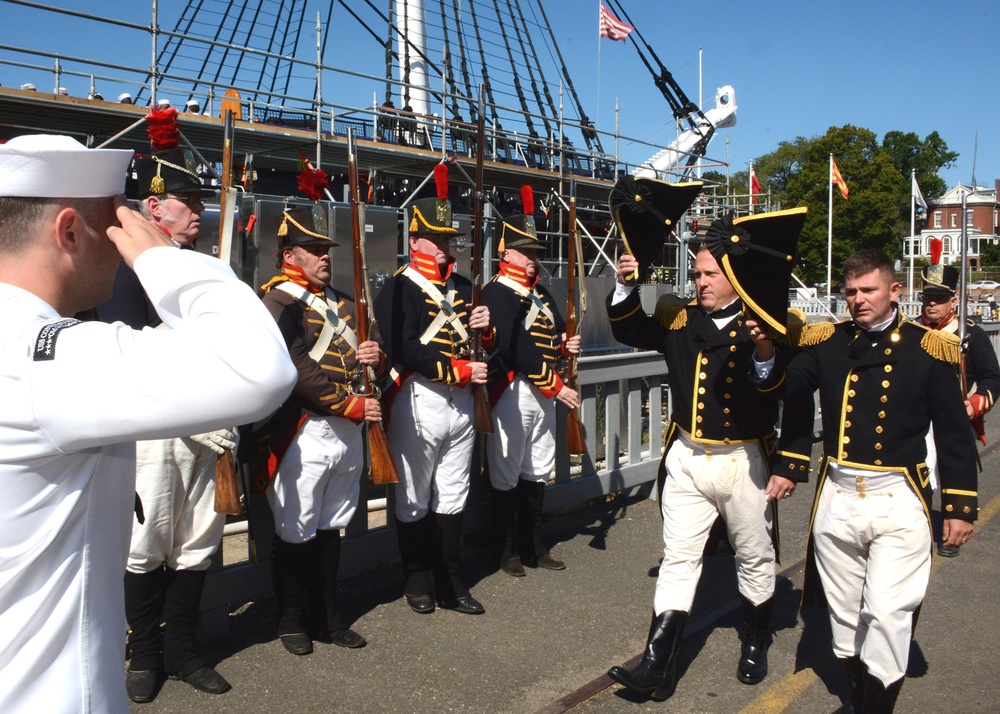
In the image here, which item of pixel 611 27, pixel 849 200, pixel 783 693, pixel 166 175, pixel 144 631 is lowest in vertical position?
pixel 783 693

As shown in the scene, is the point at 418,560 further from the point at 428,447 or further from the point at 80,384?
the point at 80,384

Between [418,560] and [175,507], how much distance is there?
1.54m

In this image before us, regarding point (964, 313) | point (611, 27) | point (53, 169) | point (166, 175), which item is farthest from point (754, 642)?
point (611, 27)

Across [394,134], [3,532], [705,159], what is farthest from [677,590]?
[705,159]

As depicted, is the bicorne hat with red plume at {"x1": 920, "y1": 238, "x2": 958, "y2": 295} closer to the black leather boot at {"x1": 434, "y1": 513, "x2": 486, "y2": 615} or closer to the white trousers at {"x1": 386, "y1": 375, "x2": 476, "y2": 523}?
the white trousers at {"x1": 386, "y1": 375, "x2": 476, "y2": 523}

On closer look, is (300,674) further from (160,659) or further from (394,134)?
(394,134)

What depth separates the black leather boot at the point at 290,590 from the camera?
14.0ft

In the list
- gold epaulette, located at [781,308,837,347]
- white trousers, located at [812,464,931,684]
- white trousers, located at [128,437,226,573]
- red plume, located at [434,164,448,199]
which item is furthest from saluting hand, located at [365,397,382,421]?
white trousers, located at [812,464,931,684]

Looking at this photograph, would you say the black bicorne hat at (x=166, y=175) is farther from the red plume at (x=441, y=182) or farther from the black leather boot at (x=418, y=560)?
the black leather boot at (x=418, y=560)

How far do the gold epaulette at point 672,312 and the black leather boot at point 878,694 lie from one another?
5.74 ft

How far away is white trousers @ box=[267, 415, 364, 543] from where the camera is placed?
4203mm

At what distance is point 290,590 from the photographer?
4281 mm

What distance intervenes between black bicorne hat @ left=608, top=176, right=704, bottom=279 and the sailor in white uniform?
2.87 meters

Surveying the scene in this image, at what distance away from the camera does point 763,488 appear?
13.5ft
